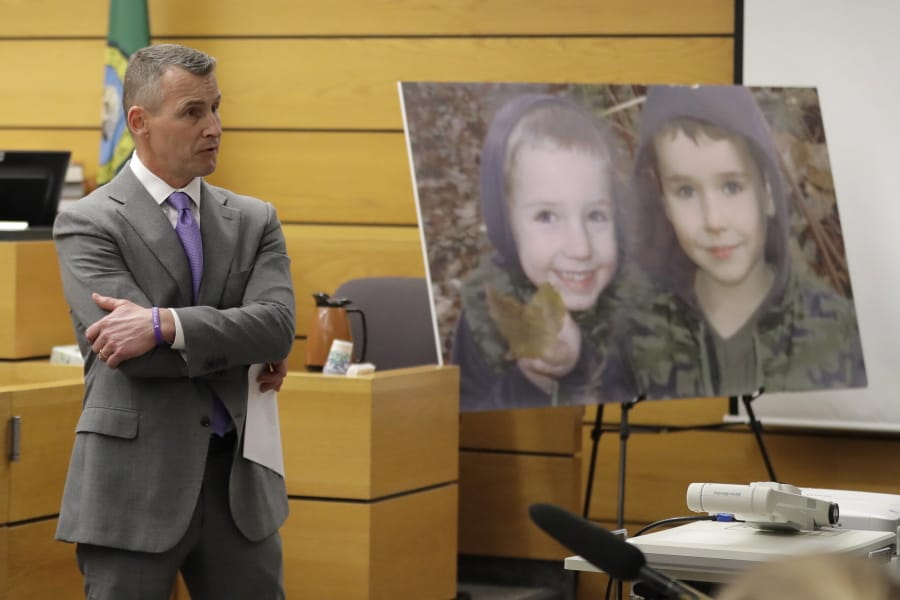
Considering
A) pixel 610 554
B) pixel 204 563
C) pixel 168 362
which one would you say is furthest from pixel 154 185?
pixel 610 554

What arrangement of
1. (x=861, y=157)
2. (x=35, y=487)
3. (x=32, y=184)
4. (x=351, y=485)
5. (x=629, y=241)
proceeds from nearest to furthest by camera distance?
(x=35, y=487) → (x=351, y=485) → (x=629, y=241) → (x=32, y=184) → (x=861, y=157)

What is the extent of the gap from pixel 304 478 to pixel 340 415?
0.20m

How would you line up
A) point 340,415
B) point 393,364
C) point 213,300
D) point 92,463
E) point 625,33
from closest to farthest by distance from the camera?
point 92,463 < point 213,300 < point 340,415 < point 393,364 < point 625,33

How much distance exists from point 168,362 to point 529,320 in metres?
1.60

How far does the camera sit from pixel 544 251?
3650mm

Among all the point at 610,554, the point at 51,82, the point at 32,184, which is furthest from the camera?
the point at 51,82

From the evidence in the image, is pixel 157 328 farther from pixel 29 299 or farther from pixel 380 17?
pixel 380 17

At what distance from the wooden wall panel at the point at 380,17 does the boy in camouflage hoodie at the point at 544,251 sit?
0.99 metres

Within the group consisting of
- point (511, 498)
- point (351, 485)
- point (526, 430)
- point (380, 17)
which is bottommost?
point (511, 498)

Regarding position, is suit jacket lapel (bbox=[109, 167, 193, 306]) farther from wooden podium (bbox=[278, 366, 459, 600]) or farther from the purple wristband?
wooden podium (bbox=[278, 366, 459, 600])

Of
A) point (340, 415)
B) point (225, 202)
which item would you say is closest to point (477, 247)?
point (340, 415)

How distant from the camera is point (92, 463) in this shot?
2145 millimetres

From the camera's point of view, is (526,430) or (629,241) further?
(526,430)

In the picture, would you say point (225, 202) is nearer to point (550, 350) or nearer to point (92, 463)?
point (92, 463)
